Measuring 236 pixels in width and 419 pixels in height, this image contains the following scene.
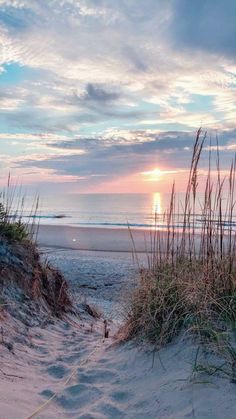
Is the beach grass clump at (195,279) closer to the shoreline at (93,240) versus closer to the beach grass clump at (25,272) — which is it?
the beach grass clump at (25,272)

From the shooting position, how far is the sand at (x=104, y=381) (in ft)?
9.19

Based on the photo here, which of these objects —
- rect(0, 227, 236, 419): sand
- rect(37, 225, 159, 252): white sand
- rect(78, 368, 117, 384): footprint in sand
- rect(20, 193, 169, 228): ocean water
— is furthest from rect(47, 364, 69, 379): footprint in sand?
rect(37, 225, 159, 252): white sand

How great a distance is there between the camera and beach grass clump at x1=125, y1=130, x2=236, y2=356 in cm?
345

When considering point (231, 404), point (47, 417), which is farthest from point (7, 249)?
point (231, 404)

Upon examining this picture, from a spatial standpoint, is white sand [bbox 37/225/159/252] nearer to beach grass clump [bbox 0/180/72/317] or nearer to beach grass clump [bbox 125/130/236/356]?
beach grass clump [bbox 0/180/72/317]

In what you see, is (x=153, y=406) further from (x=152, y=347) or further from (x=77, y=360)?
(x=77, y=360)

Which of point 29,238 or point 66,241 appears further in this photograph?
point 66,241

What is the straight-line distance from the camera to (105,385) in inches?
137

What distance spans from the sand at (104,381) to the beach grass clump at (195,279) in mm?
190

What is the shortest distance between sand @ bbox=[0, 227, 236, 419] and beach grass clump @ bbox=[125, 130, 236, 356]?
0.62ft

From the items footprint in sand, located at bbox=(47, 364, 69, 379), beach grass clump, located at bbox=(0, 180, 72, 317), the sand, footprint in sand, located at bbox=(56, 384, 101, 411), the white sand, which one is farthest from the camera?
the white sand

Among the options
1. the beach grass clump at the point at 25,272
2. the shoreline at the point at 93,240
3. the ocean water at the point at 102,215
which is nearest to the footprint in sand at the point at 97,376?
the beach grass clump at the point at 25,272

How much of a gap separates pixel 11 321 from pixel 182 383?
2196 mm

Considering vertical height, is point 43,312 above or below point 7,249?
below
